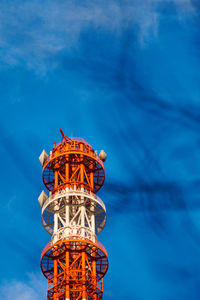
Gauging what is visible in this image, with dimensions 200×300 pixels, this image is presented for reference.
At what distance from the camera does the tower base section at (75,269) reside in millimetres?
98562

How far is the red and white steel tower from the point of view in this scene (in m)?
99.4

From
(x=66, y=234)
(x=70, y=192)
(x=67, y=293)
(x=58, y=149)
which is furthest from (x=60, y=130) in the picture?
(x=67, y=293)

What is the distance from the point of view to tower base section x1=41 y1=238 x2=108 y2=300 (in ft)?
323

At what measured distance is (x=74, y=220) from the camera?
10788cm

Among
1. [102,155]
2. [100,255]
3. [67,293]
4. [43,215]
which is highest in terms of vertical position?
[102,155]

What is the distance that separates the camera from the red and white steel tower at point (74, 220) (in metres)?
99.4

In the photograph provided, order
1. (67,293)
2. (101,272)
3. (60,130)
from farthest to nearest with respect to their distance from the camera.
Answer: (60,130), (101,272), (67,293)

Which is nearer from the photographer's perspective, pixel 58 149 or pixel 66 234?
pixel 66 234

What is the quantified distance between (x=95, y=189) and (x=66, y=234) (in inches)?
545

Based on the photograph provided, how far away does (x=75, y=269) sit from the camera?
329 ft

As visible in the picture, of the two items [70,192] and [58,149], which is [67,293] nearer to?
[70,192]

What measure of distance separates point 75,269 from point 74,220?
966 centimetres

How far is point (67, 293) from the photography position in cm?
9750

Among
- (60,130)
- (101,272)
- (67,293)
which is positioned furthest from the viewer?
(60,130)
